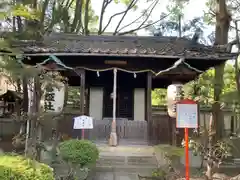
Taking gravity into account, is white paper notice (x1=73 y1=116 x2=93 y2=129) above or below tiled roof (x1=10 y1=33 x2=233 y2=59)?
below

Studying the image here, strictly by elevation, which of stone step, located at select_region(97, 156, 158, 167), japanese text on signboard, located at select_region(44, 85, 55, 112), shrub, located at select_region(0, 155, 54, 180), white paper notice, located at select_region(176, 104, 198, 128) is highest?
japanese text on signboard, located at select_region(44, 85, 55, 112)

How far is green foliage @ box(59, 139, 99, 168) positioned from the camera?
294 inches

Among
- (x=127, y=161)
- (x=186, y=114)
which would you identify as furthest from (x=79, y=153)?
(x=127, y=161)

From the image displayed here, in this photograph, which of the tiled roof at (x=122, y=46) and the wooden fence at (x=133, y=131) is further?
the wooden fence at (x=133, y=131)

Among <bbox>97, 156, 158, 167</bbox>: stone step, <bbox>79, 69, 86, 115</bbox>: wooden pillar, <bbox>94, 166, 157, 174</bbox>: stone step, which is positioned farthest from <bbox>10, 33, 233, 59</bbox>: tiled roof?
<bbox>94, 166, 157, 174</bbox>: stone step

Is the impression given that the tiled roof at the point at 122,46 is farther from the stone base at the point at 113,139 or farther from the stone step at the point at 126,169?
the stone step at the point at 126,169

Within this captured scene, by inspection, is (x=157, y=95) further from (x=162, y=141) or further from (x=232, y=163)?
(x=232, y=163)

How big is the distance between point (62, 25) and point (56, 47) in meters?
6.76

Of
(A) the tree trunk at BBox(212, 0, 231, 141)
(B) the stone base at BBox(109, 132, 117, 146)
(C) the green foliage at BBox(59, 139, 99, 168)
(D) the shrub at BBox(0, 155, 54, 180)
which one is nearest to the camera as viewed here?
(D) the shrub at BBox(0, 155, 54, 180)

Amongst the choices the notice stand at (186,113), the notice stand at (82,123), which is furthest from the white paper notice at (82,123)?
the notice stand at (186,113)

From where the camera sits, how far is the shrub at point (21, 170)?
389 cm

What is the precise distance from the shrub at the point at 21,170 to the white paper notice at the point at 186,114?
11.1ft

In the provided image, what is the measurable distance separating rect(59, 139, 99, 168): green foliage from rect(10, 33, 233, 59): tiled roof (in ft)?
15.9

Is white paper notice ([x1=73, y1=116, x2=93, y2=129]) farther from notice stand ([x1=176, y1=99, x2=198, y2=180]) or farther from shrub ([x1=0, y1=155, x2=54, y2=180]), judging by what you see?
shrub ([x1=0, y1=155, x2=54, y2=180])
